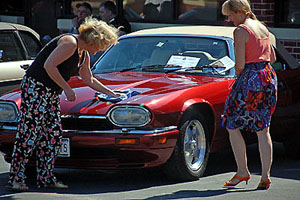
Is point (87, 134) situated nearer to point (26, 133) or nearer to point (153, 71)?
point (26, 133)

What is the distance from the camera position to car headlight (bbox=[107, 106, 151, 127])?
6.55 meters

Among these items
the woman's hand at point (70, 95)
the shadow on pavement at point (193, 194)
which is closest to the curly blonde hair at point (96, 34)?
the woman's hand at point (70, 95)

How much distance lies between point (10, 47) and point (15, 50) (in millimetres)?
81

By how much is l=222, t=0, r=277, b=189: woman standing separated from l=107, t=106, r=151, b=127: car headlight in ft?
2.34

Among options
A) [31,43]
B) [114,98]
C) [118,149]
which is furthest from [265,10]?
[118,149]

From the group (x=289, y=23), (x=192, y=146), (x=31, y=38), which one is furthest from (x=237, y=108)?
(x=289, y=23)

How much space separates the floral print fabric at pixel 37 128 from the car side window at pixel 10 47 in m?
4.13

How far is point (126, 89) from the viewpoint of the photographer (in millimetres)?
7020

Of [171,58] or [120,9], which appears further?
[120,9]

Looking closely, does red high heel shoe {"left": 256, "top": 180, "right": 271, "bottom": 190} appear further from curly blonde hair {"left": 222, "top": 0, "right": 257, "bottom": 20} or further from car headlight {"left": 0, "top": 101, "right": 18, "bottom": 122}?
car headlight {"left": 0, "top": 101, "right": 18, "bottom": 122}

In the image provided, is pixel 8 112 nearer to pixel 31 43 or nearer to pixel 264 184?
pixel 264 184

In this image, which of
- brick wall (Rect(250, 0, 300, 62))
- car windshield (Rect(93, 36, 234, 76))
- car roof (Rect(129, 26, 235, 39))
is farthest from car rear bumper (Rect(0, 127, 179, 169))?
brick wall (Rect(250, 0, 300, 62))

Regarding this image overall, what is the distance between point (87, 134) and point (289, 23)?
23.2ft

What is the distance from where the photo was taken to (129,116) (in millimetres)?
6559
